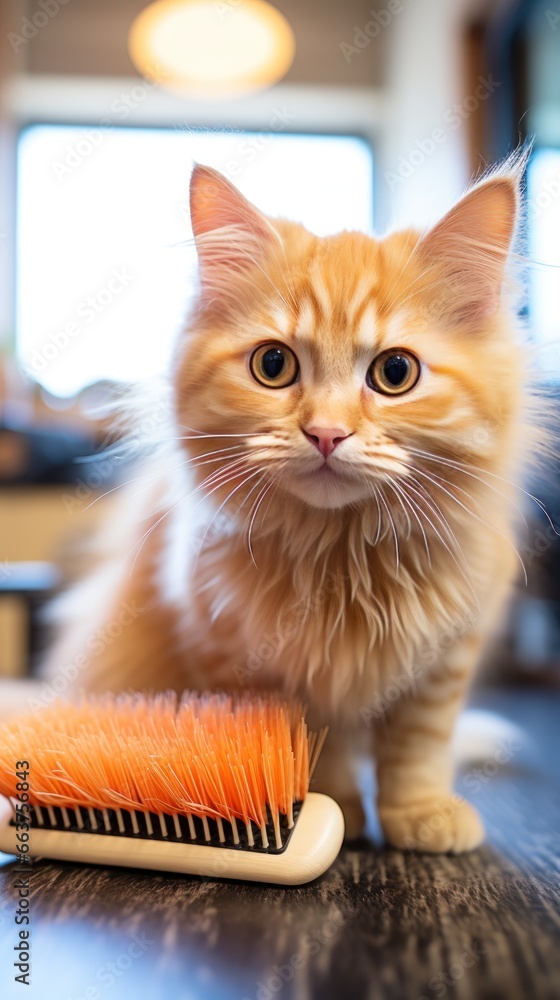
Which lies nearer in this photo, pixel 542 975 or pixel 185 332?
pixel 542 975

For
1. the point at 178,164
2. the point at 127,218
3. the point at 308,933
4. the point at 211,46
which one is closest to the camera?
the point at 308,933

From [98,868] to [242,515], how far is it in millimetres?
346

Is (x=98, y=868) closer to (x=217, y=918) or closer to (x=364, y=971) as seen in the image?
(x=217, y=918)

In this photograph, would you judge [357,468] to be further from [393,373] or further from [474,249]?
[474,249]

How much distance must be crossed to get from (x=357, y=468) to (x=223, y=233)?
12.0 inches

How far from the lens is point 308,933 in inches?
20.4

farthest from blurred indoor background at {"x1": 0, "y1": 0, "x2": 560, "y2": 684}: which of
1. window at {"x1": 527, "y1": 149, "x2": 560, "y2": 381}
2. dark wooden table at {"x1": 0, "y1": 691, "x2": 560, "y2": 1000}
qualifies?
dark wooden table at {"x1": 0, "y1": 691, "x2": 560, "y2": 1000}

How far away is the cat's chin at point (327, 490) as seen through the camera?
2.02ft

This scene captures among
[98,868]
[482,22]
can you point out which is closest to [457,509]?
[98,868]

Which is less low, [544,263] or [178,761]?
[544,263]

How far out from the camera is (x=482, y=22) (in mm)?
1342

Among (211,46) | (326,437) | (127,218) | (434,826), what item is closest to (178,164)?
(127,218)

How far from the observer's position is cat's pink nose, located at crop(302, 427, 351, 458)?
0.59 m

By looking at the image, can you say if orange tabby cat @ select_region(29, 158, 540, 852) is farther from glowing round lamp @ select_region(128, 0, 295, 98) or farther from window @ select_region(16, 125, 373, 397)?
glowing round lamp @ select_region(128, 0, 295, 98)
